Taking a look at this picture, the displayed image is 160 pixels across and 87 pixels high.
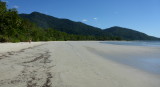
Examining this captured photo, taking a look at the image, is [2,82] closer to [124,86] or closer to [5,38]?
[124,86]

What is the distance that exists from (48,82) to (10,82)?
49.7 inches

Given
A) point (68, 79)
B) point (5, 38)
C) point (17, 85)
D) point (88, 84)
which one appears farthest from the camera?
point (5, 38)

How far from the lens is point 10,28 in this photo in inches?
1481

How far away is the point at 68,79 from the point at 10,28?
3443 centimetres

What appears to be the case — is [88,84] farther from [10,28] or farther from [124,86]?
[10,28]

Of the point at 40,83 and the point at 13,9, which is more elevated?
the point at 13,9

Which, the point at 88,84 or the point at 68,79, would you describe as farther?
the point at 68,79

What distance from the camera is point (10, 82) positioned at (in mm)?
5988

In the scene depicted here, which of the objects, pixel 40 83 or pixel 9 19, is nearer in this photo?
pixel 40 83

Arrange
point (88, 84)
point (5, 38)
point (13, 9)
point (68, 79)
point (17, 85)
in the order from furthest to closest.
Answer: point (13, 9) → point (5, 38) → point (68, 79) → point (88, 84) → point (17, 85)

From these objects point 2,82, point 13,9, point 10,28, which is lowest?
point 2,82

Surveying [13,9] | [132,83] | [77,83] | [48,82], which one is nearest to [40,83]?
[48,82]

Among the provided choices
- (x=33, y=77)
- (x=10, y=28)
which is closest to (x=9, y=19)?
(x=10, y=28)

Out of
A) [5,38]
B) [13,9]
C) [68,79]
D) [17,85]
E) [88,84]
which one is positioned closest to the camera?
[17,85]
